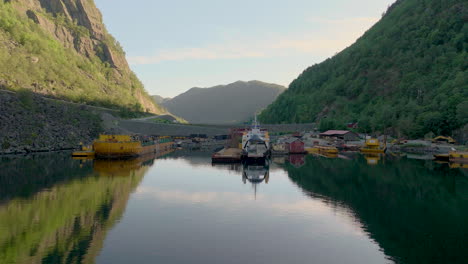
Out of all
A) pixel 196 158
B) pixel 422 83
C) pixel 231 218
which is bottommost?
pixel 231 218

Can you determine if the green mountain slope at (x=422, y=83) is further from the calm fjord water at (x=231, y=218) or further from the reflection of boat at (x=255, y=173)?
the reflection of boat at (x=255, y=173)

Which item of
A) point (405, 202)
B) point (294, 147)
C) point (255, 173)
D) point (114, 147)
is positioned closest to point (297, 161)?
point (294, 147)

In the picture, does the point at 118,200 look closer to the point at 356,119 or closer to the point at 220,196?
the point at 220,196

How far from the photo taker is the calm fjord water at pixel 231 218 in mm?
24219

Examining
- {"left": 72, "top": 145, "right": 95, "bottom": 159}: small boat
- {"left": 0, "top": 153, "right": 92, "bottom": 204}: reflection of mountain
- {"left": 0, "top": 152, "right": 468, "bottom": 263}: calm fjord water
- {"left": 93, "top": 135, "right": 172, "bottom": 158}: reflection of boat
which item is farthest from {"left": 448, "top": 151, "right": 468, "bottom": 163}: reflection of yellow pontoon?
{"left": 72, "top": 145, "right": 95, "bottom": 159}: small boat

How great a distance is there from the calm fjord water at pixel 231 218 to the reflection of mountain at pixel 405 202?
0.13 m

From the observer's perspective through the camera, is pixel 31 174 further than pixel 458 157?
No

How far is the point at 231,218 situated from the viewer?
3359 centimetres

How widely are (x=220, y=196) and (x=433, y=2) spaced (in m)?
202

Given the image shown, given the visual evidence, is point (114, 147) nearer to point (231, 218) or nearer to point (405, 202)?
point (231, 218)

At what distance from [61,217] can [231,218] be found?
47.9 ft

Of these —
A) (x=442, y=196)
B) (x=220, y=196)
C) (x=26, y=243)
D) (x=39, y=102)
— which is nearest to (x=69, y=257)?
(x=26, y=243)

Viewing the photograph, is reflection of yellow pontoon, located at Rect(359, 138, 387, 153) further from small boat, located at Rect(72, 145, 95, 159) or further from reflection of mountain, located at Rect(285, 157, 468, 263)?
small boat, located at Rect(72, 145, 95, 159)

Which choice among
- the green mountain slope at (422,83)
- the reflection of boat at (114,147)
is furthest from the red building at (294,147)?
the green mountain slope at (422,83)
